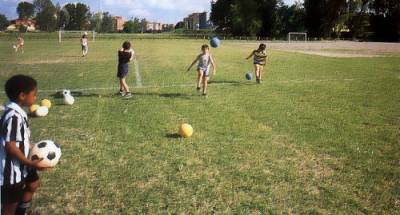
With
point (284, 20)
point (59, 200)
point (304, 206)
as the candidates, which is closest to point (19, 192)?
point (59, 200)

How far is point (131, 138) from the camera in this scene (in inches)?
312

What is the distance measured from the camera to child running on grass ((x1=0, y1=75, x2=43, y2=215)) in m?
3.79

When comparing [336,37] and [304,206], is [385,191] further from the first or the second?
[336,37]

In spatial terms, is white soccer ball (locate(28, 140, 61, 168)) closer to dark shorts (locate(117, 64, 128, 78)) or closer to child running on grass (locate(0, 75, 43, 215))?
child running on grass (locate(0, 75, 43, 215))

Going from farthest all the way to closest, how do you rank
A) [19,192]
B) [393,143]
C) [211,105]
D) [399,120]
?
1. [211,105]
2. [399,120]
3. [393,143]
4. [19,192]

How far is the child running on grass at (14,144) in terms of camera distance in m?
3.79

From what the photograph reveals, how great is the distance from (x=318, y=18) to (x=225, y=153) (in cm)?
8218

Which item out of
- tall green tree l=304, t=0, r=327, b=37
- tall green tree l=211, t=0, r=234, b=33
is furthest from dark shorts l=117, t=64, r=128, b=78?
tall green tree l=211, t=0, r=234, b=33

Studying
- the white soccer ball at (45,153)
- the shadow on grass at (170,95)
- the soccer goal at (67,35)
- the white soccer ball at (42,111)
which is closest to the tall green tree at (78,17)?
the soccer goal at (67,35)

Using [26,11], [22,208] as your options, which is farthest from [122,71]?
[26,11]

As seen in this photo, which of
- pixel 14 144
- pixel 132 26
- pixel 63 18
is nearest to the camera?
pixel 14 144

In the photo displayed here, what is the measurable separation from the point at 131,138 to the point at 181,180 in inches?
93.8

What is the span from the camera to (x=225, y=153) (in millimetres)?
7070

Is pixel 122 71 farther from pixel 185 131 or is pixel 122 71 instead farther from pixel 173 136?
pixel 185 131
